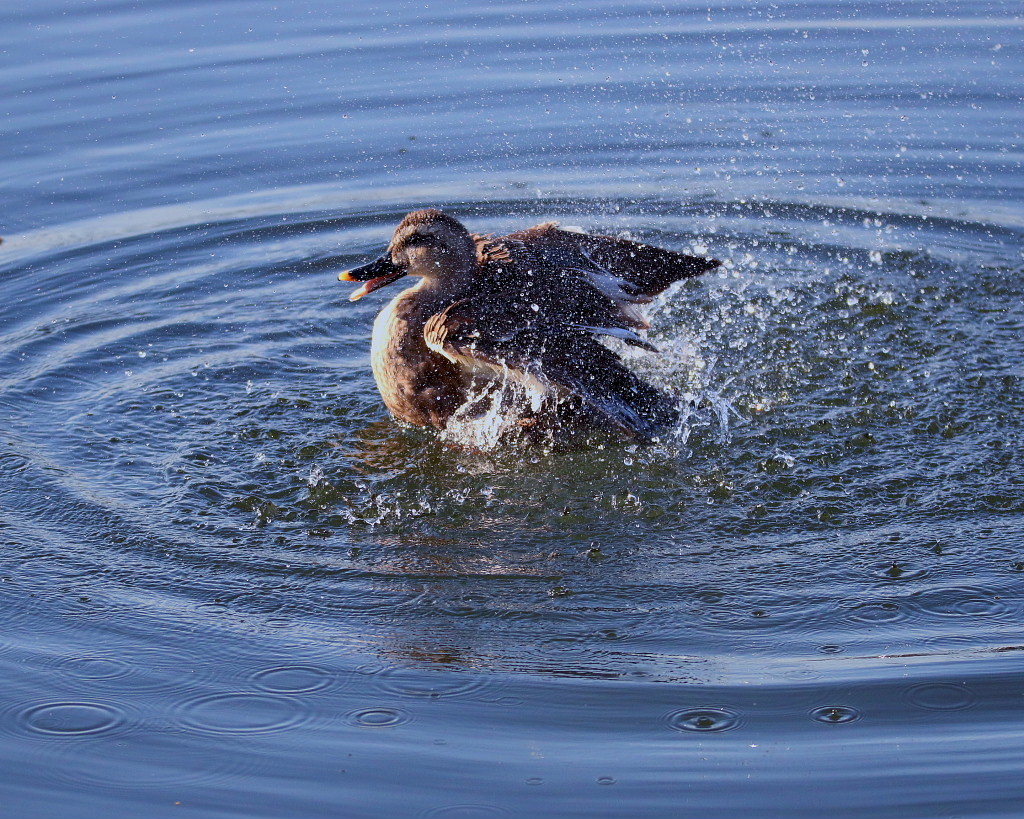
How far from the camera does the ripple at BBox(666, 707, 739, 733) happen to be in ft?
12.8

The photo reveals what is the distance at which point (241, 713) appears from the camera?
3992 millimetres

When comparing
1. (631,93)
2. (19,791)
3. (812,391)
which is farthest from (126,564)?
(631,93)

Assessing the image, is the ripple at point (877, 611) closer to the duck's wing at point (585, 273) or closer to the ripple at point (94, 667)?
the duck's wing at point (585, 273)

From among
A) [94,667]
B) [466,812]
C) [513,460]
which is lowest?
[466,812]

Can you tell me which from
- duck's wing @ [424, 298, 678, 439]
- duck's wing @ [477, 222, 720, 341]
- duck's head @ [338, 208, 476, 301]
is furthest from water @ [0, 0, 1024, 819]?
duck's head @ [338, 208, 476, 301]

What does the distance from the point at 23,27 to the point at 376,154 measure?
3.96m

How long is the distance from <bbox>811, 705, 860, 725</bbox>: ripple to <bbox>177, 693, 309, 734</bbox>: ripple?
4.93 feet

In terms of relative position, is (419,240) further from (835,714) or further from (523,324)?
(835,714)

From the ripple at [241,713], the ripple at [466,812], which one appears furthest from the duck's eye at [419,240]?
the ripple at [466,812]

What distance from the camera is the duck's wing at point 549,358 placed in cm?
548

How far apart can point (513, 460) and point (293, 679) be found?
187 cm

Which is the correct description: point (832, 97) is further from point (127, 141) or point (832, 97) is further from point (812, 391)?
point (127, 141)

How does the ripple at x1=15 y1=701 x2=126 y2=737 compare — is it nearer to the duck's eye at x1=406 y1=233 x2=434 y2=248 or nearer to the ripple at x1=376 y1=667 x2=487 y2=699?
the ripple at x1=376 y1=667 x2=487 y2=699

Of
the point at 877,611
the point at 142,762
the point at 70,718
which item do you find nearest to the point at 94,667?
the point at 70,718
